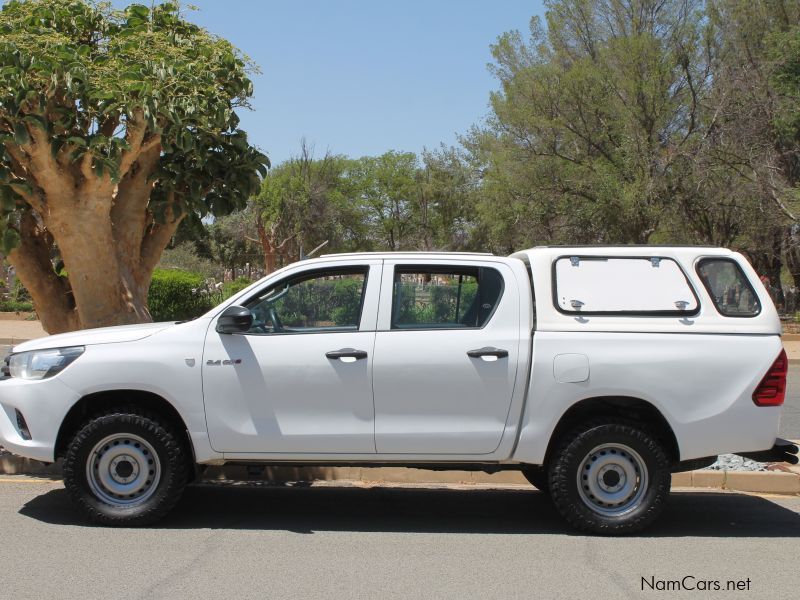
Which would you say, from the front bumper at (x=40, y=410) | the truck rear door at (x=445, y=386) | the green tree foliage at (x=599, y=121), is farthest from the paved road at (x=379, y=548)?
the green tree foliage at (x=599, y=121)

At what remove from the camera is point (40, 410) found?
6078 mm

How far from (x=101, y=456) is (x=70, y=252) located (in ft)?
11.2

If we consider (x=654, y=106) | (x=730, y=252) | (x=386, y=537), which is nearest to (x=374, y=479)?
(x=386, y=537)

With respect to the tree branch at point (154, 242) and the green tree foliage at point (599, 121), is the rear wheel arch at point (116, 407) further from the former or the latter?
the green tree foliage at point (599, 121)

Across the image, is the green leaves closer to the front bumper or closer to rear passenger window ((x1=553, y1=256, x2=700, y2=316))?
the front bumper

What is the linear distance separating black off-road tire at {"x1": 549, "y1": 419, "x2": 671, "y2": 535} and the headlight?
339 centimetres

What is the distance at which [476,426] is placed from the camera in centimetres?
602

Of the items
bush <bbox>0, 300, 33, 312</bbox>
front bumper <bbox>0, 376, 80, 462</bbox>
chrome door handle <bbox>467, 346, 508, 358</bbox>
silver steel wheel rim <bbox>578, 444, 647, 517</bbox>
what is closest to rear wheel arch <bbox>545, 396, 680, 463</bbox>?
silver steel wheel rim <bbox>578, 444, 647, 517</bbox>

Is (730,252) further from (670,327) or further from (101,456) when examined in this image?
(101,456)

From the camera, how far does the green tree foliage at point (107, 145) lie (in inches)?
320

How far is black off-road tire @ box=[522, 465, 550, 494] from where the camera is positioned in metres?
6.72

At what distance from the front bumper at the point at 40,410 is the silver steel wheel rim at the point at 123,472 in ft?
1.09

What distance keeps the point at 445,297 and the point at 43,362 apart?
9.21 feet

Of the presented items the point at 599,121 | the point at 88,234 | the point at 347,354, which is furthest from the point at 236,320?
the point at 599,121
